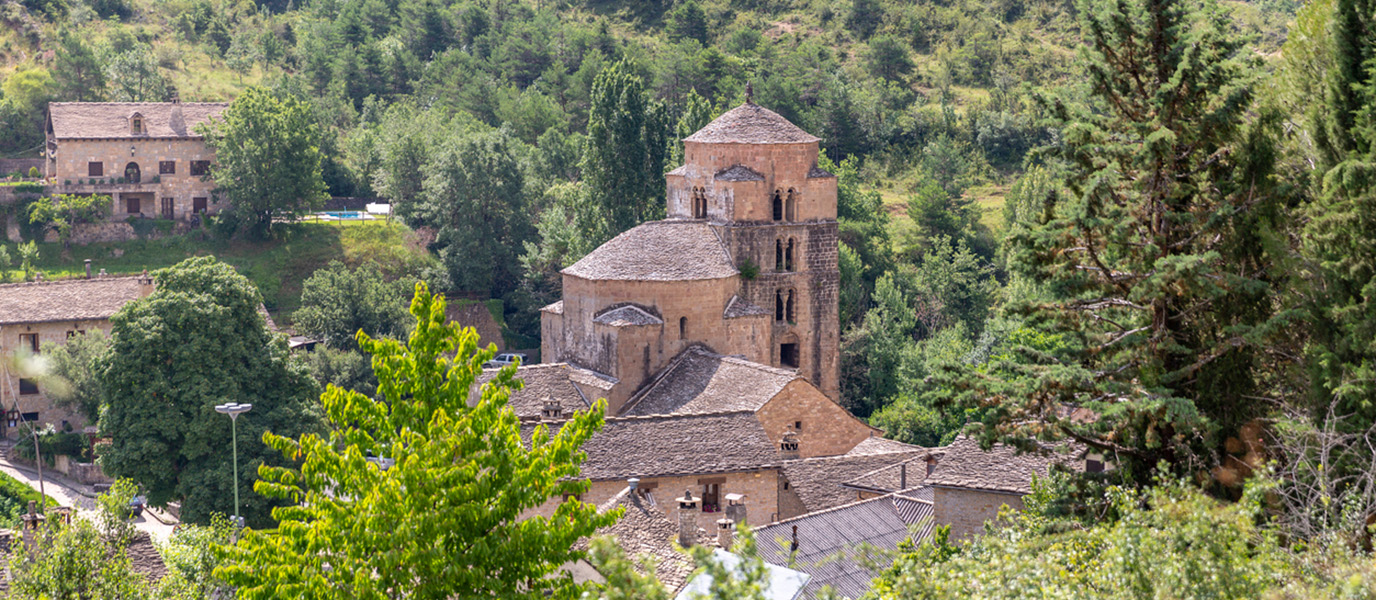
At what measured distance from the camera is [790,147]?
54719 millimetres

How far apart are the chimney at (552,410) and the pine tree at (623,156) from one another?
77.4 ft

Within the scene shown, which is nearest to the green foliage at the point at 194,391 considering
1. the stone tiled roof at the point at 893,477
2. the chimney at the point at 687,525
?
the stone tiled roof at the point at 893,477

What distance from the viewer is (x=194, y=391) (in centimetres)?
5053

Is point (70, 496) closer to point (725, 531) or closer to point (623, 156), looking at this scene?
point (623, 156)

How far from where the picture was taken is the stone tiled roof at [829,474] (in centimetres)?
4306

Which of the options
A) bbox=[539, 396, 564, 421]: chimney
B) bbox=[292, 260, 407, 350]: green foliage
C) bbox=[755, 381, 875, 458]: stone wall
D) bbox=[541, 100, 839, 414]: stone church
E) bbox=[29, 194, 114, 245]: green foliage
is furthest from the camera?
bbox=[29, 194, 114, 245]: green foliage

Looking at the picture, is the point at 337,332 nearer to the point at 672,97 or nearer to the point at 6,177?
the point at 6,177

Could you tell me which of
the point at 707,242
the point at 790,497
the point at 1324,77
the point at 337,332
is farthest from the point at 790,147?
the point at 1324,77

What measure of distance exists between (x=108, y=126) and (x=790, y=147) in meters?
43.5

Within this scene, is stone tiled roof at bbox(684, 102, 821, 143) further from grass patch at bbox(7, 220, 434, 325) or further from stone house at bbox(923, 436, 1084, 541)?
grass patch at bbox(7, 220, 434, 325)

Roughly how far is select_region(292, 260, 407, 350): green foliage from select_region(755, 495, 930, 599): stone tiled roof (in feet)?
120

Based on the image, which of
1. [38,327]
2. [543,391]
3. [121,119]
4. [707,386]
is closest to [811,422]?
[707,386]

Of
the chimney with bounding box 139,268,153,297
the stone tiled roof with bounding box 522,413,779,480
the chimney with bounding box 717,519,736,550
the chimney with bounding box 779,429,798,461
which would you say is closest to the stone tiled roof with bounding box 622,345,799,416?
the chimney with bounding box 779,429,798,461

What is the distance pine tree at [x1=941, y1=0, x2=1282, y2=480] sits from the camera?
77.2 ft
